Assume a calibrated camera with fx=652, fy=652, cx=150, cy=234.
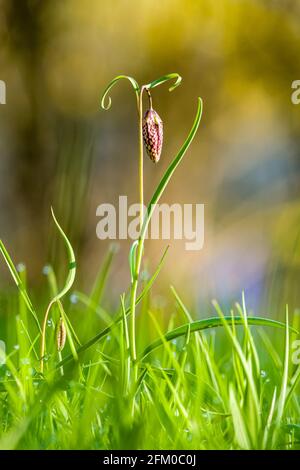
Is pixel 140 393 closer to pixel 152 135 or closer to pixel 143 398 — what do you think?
pixel 143 398

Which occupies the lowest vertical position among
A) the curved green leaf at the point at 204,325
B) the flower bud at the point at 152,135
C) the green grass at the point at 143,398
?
the green grass at the point at 143,398

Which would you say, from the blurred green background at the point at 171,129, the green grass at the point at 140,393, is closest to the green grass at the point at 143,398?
the green grass at the point at 140,393

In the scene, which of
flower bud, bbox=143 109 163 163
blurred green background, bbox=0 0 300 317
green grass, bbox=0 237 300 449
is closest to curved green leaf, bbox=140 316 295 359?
green grass, bbox=0 237 300 449

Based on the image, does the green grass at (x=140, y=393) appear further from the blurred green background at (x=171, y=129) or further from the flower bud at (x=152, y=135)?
the blurred green background at (x=171, y=129)

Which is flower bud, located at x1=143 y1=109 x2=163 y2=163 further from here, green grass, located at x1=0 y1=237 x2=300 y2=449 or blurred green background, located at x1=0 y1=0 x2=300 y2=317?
blurred green background, located at x1=0 y1=0 x2=300 y2=317

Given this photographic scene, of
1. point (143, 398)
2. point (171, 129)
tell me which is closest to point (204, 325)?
point (143, 398)

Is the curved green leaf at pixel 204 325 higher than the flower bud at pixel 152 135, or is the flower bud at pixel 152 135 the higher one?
the flower bud at pixel 152 135
